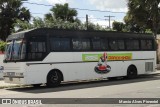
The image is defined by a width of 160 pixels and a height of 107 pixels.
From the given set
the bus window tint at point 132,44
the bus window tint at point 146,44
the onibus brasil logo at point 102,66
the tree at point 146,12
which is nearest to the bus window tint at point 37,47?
the onibus brasil logo at point 102,66

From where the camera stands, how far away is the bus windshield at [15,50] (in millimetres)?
19547

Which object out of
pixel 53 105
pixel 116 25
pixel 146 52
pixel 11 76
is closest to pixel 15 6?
pixel 116 25

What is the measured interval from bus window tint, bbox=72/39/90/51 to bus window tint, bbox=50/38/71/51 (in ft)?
1.68

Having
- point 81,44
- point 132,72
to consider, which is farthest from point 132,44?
point 81,44

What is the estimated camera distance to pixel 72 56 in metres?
21.7

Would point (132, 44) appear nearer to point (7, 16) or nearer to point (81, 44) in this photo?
point (81, 44)

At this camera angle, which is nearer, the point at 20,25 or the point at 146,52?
the point at 146,52

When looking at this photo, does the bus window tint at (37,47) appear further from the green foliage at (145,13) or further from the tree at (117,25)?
the tree at (117,25)

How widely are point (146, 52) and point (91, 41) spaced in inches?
214

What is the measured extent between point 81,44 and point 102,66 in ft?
7.01

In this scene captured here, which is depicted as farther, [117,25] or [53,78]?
[117,25]

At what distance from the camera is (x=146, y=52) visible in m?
26.6

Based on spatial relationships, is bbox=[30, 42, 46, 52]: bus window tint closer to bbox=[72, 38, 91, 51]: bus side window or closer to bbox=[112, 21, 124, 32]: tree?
bbox=[72, 38, 91, 51]: bus side window

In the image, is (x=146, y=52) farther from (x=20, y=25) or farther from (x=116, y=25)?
(x=116, y=25)
